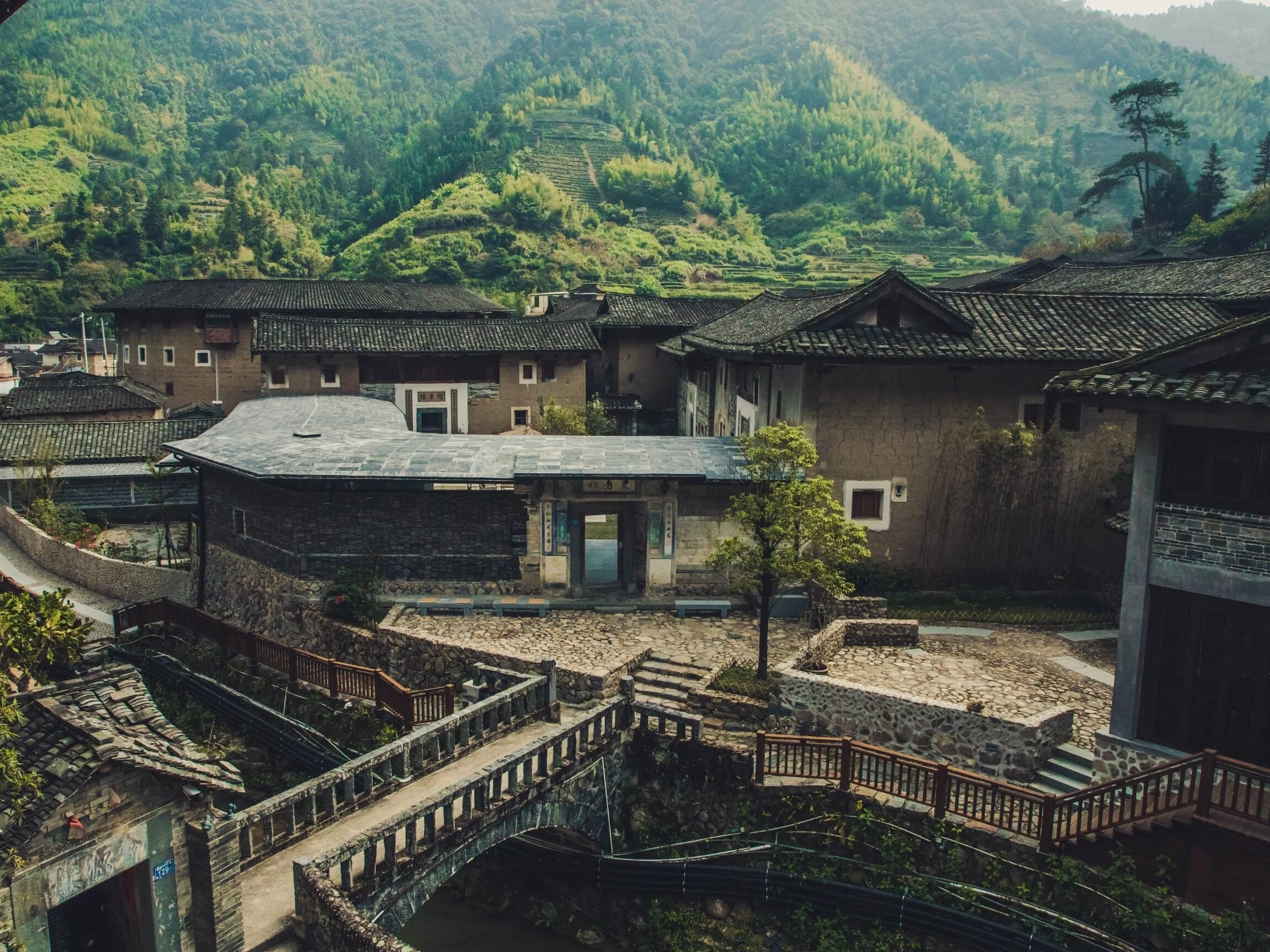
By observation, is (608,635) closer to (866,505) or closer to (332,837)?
(866,505)

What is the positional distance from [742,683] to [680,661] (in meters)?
1.52

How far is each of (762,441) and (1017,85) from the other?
618 feet

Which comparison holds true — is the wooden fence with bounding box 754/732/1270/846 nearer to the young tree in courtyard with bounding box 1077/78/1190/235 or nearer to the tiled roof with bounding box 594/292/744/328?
the tiled roof with bounding box 594/292/744/328

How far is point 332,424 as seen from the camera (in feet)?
77.0

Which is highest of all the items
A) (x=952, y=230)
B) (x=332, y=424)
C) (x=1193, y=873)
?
(x=952, y=230)

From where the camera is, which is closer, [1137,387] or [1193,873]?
[1193,873]

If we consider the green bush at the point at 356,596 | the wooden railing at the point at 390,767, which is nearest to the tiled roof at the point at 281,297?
the green bush at the point at 356,596

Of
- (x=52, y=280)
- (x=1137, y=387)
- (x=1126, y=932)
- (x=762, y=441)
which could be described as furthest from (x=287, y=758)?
(x=52, y=280)

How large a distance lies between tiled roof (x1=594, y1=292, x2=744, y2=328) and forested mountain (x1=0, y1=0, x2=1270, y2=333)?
28320mm

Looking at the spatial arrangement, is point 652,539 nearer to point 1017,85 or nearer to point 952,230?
point 952,230

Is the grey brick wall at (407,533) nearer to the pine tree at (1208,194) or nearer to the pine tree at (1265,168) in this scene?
the pine tree at (1208,194)

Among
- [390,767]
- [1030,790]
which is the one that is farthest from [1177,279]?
[390,767]

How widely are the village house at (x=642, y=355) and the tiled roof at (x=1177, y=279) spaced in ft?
38.8

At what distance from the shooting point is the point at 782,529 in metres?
15.2
